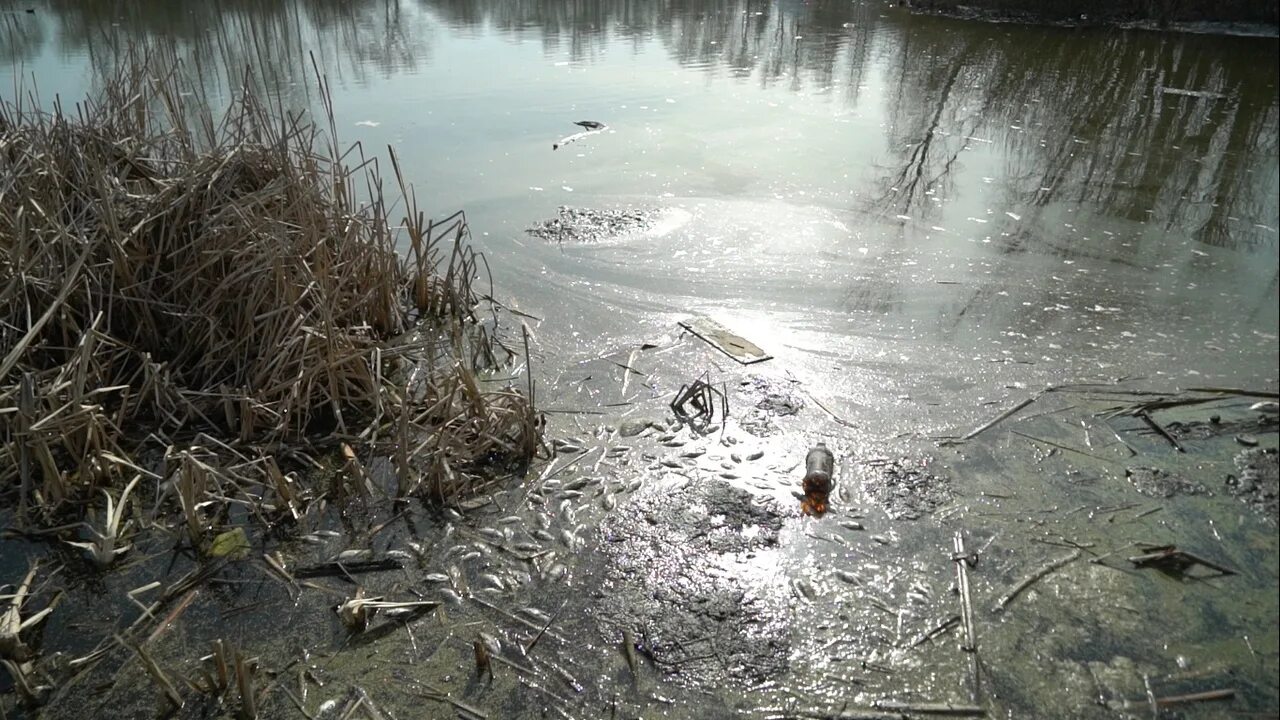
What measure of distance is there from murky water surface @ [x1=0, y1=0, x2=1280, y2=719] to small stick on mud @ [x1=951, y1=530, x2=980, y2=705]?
0.02 metres

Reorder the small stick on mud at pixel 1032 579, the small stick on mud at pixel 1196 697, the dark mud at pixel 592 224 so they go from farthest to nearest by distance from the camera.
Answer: the dark mud at pixel 592 224 → the small stick on mud at pixel 1032 579 → the small stick on mud at pixel 1196 697

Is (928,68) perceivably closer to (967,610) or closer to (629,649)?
(967,610)

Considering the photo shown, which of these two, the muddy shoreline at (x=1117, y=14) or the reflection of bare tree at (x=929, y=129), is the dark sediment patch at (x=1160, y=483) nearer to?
the reflection of bare tree at (x=929, y=129)

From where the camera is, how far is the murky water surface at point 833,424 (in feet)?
6.95

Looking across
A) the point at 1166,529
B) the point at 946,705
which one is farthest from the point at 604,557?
the point at 1166,529

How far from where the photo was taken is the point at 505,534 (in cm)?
261

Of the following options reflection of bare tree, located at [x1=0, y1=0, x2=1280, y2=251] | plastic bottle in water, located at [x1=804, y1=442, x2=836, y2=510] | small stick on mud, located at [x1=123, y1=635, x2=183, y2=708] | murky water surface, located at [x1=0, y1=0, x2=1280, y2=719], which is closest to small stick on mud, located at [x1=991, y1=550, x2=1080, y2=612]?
murky water surface, located at [x1=0, y1=0, x2=1280, y2=719]

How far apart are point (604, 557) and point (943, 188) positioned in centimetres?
367

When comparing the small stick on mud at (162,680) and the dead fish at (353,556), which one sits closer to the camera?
the small stick on mud at (162,680)

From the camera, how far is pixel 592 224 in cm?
485

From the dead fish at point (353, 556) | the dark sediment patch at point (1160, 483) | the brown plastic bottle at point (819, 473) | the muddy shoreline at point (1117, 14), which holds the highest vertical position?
the muddy shoreline at point (1117, 14)

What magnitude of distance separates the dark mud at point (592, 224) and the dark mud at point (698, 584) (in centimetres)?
226

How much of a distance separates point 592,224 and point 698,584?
284 cm

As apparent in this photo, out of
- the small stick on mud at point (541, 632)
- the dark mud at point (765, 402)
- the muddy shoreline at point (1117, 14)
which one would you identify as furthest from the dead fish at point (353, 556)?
the muddy shoreline at point (1117, 14)
